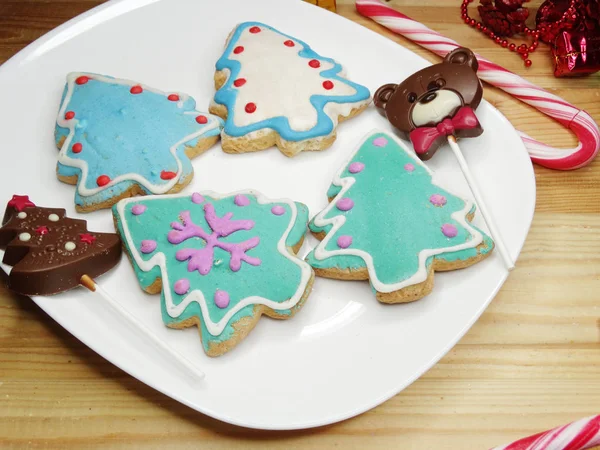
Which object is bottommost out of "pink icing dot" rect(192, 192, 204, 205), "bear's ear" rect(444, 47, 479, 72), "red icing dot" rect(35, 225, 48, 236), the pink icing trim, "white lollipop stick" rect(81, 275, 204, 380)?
"white lollipop stick" rect(81, 275, 204, 380)

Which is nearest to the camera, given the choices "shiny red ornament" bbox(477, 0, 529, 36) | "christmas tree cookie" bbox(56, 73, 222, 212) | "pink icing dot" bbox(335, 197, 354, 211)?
"pink icing dot" bbox(335, 197, 354, 211)

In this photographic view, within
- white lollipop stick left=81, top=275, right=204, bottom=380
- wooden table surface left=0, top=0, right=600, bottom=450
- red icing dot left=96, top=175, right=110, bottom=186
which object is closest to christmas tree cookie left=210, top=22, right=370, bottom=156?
red icing dot left=96, top=175, right=110, bottom=186

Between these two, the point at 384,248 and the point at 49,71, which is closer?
the point at 384,248

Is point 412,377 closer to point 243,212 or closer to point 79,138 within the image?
point 243,212

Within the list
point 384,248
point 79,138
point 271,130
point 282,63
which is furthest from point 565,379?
point 79,138

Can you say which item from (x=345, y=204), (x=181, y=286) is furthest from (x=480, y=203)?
(x=181, y=286)

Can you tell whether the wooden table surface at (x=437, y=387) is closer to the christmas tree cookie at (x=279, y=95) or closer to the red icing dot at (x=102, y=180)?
the red icing dot at (x=102, y=180)

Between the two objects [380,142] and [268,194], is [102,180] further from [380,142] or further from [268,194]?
[380,142]

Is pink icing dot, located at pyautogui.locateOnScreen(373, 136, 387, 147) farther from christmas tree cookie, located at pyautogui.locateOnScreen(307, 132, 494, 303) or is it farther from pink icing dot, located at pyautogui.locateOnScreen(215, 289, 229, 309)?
pink icing dot, located at pyautogui.locateOnScreen(215, 289, 229, 309)
